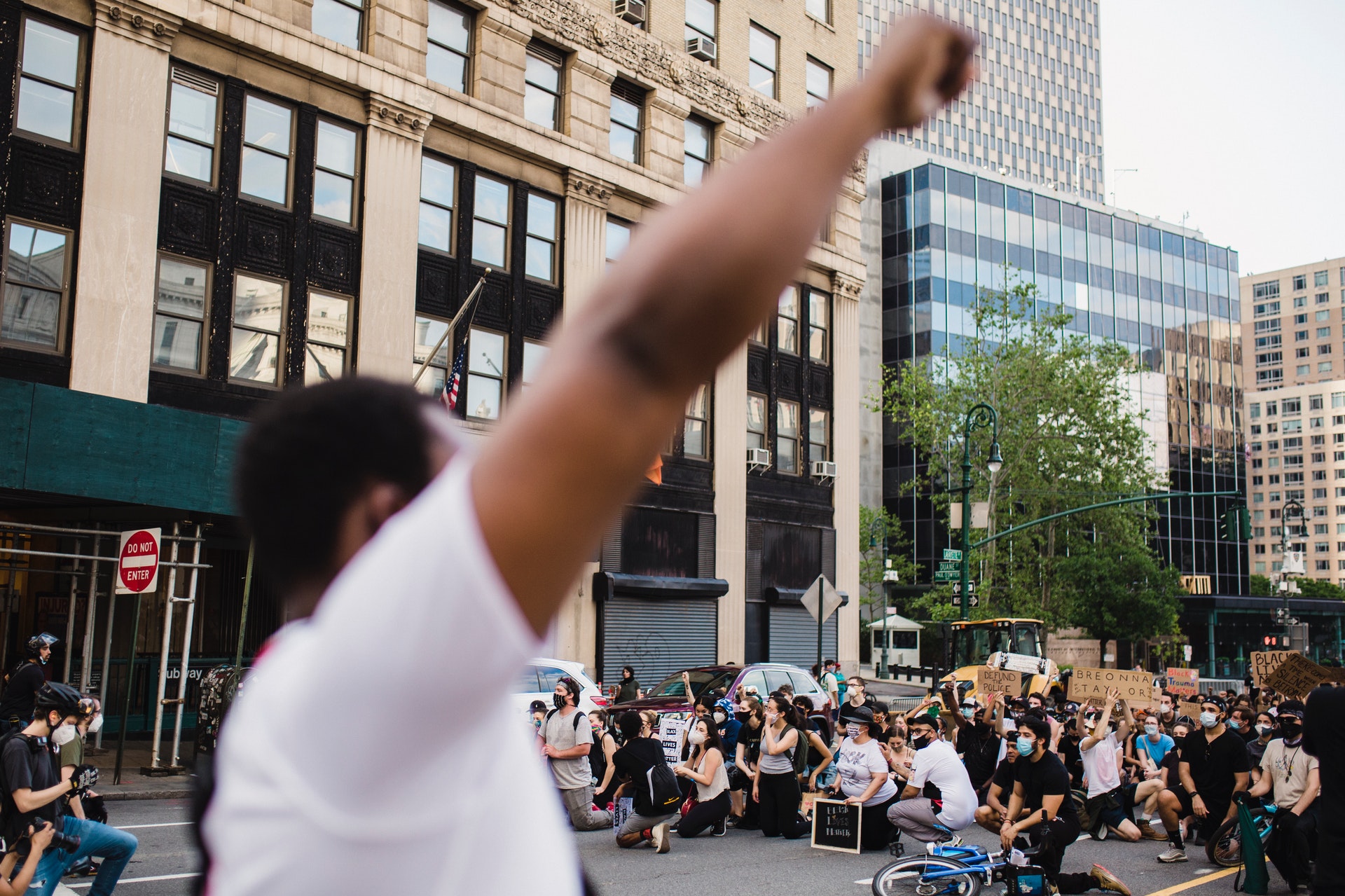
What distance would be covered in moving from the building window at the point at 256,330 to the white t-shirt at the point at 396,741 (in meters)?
21.0

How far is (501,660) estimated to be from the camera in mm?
809

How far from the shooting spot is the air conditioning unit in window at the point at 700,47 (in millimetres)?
29938

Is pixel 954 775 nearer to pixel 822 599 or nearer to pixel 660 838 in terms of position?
pixel 660 838

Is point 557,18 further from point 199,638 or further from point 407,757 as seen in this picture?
point 407,757

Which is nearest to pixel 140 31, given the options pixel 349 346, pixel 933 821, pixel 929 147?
pixel 349 346

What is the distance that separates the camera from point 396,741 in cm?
84

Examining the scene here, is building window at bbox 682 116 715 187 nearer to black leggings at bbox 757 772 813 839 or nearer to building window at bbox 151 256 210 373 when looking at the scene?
building window at bbox 151 256 210 373

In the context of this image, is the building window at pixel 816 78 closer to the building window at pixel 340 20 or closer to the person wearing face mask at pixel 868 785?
the building window at pixel 340 20

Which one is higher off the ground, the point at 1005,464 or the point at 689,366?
the point at 1005,464

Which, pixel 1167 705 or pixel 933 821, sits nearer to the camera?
pixel 933 821

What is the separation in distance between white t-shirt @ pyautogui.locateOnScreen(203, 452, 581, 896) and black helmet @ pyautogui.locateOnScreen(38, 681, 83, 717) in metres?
9.03

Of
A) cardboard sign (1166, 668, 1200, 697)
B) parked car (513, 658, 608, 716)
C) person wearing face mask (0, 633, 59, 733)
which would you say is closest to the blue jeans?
person wearing face mask (0, 633, 59, 733)

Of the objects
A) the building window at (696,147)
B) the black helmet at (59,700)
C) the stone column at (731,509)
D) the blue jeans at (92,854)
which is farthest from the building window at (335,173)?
the blue jeans at (92,854)

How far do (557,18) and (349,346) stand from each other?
995 cm
